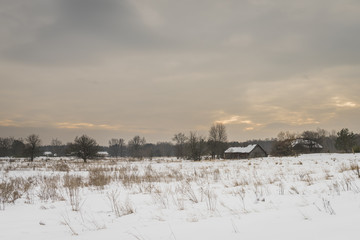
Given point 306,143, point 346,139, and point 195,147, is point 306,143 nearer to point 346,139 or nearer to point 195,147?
point 346,139

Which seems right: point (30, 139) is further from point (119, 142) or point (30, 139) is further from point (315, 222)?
point (119, 142)

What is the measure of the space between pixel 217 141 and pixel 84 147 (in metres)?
38.9

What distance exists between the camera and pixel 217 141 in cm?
6575

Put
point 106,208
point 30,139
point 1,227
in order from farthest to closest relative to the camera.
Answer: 1. point 30,139
2. point 106,208
3. point 1,227

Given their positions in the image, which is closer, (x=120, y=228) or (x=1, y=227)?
(x=120, y=228)

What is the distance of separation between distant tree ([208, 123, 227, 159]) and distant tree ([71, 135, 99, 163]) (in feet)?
112

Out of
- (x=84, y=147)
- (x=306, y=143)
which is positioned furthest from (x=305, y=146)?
(x=84, y=147)

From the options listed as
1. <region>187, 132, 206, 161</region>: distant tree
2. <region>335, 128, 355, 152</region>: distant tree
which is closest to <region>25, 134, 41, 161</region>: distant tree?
<region>187, 132, 206, 161</region>: distant tree

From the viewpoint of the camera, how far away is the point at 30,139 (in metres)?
43.9

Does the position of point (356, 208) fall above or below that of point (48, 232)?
above

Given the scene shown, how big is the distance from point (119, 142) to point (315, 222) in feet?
433

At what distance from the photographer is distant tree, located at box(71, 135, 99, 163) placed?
40.3 metres

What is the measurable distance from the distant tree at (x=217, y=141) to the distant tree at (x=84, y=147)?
34101 millimetres

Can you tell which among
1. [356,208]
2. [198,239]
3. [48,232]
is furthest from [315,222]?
[48,232]
